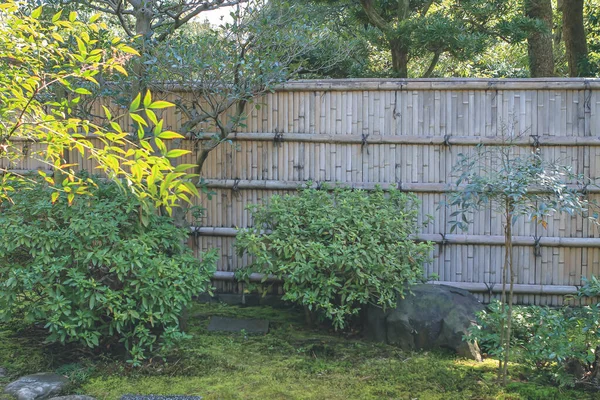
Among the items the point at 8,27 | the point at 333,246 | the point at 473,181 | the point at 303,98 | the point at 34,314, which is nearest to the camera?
the point at 8,27

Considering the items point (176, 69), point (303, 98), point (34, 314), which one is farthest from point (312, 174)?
point (34, 314)

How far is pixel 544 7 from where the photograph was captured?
875cm

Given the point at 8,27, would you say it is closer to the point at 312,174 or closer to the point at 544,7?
the point at 312,174

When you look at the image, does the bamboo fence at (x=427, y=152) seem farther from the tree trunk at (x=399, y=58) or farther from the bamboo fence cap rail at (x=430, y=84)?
the tree trunk at (x=399, y=58)

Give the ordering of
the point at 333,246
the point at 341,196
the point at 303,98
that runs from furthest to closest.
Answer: the point at 303,98, the point at 341,196, the point at 333,246

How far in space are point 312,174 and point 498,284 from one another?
6.98ft

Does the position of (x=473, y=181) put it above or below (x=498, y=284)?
above

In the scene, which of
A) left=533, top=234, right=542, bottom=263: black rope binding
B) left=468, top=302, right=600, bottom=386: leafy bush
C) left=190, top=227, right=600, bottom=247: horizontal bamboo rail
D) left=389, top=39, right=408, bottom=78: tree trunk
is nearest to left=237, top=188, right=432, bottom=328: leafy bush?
left=190, top=227, right=600, bottom=247: horizontal bamboo rail

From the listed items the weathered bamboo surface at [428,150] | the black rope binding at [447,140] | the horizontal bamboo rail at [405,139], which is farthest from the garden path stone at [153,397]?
the black rope binding at [447,140]

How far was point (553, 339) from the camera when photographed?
4.08m

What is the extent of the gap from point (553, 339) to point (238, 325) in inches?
109

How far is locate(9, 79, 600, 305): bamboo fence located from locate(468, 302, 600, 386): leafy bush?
1.22 m

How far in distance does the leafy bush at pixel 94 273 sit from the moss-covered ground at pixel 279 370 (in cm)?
22

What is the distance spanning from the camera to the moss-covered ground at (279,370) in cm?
410
